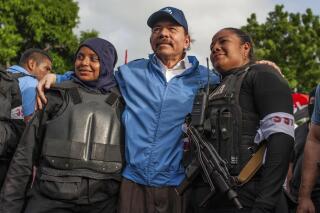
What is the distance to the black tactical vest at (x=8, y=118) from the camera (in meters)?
4.27

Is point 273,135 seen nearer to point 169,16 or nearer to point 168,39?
point 168,39

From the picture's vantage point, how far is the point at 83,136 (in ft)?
12.1

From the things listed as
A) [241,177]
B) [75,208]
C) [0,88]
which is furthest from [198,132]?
[0,88]

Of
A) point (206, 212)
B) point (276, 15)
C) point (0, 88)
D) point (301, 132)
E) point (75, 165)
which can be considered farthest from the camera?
point (276, 15)

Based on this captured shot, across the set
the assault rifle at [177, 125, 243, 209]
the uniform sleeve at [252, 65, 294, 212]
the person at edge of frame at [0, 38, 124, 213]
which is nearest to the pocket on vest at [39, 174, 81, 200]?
the person at edge of frame at [0, 38, 124, 213]

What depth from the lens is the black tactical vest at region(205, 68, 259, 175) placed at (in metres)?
3.25

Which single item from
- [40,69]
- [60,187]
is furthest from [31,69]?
[60,187]

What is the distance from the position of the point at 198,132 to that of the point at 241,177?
1.46 ft

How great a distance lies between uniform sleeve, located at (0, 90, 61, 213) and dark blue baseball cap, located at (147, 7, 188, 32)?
1.05 m

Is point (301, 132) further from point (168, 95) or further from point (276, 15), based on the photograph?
point (276, 15)

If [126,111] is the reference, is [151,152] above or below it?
below

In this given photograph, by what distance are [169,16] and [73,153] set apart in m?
1.36

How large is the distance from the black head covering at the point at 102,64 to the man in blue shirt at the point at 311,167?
169 cm

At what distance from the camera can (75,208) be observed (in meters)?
3.66
